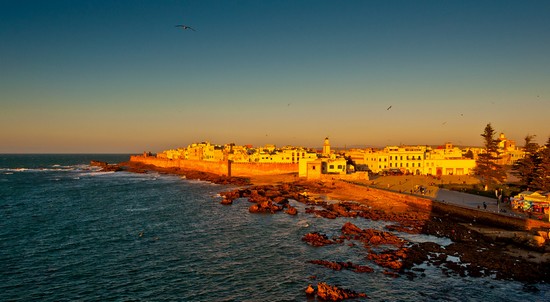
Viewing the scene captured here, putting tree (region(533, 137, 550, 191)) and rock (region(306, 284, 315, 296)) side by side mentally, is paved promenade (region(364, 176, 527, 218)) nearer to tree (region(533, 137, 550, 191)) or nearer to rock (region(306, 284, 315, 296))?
tree (region(533, 137, 550, 191))

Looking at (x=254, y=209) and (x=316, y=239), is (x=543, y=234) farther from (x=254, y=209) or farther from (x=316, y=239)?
(x=254, y=209)

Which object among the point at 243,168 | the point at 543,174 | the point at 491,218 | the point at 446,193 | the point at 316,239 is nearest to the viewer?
the point at 316,239

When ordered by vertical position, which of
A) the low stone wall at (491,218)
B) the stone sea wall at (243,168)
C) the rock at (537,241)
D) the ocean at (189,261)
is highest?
the stone sea wall at (243,168)

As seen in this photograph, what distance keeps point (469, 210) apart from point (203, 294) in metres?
29.7

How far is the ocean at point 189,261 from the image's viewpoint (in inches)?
862

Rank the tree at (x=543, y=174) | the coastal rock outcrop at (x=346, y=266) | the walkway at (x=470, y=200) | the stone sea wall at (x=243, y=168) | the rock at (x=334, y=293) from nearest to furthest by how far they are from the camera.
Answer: the rock at (x=334, y=293)
the coastal rock outcrop at (x=346, y=266)
the walkway at (x=470, y=200)
the tree at (x=543, y=174)
the stone sea wall at (x=243, y=168)

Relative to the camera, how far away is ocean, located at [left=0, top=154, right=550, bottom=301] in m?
21.9

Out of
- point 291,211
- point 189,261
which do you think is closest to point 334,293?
point 189,261

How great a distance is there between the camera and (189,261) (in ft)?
91.4

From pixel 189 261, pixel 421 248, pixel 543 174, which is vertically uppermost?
pixel 543 174

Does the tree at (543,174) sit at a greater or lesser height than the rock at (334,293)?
greater

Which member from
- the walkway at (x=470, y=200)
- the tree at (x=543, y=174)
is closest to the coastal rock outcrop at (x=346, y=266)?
the walkway at (x=470, y=200)

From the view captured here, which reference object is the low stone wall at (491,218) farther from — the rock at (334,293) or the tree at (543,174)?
the rock at (334,293)

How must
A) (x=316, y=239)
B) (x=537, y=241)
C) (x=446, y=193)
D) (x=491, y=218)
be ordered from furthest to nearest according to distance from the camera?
1. (x=446, y=193)
2. (x=491, y=218)
3. (x=316, y=239)
4. (x=537, y=241)
